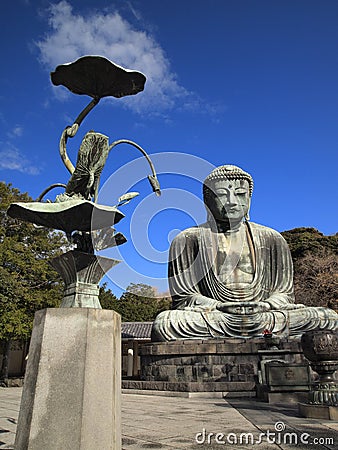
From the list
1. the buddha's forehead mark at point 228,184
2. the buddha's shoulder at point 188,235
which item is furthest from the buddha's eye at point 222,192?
the buddha's shoulder at point 188,235

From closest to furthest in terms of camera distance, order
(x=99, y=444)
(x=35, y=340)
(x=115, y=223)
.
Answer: (x=99, y=444)
(x=35, y=340)
(x=115, y=223)

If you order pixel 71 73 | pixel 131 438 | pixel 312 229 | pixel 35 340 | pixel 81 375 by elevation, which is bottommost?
pixel 131 438

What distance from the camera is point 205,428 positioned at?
4.44m

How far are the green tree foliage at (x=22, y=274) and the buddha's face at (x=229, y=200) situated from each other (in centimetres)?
657

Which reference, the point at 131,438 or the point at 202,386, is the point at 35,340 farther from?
the point at 202,386

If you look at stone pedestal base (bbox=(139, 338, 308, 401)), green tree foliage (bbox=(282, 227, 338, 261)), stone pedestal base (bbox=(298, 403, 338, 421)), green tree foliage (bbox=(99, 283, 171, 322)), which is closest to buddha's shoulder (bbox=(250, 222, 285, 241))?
stone pedestal base (bbox=(139, 338, 308, 401))

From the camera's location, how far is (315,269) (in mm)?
23453

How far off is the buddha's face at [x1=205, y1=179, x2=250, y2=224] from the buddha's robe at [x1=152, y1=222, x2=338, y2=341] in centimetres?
46

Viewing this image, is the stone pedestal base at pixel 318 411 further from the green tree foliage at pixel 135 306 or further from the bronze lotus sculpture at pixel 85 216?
the green tree foliage at pixel 135 306

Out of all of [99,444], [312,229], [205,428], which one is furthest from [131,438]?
[312,229]

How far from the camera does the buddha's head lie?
42.6ft

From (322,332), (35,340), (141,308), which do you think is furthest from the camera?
(141,308)

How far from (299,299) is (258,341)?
14.0 metres

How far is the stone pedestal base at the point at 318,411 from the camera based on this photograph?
4836 mm
